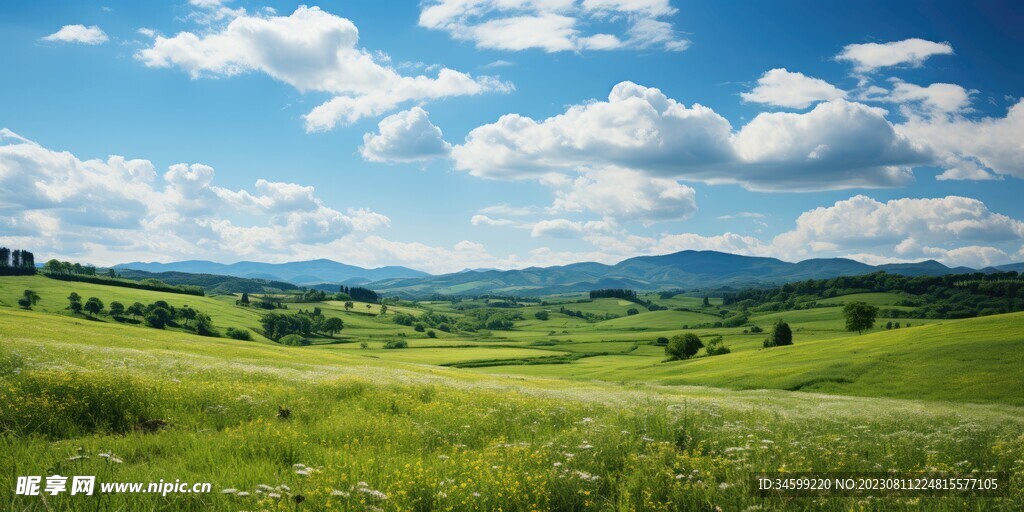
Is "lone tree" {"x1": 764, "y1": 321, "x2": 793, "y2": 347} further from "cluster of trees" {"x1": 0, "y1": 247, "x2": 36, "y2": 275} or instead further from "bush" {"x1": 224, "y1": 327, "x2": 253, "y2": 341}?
"cluster of trees" {"x1": 0, "y1": 247, "x2": 36, "y2": 275}

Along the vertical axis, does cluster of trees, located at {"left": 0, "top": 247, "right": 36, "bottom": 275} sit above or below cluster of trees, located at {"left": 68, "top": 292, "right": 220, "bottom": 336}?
above

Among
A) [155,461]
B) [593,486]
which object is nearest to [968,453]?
[593,486]

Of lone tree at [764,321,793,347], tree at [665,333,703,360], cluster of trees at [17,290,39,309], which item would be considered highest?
cluster of trees at [17,290,39,309]

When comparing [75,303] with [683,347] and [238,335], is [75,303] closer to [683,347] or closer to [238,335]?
[238,335]

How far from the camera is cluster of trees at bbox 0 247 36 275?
172 meters

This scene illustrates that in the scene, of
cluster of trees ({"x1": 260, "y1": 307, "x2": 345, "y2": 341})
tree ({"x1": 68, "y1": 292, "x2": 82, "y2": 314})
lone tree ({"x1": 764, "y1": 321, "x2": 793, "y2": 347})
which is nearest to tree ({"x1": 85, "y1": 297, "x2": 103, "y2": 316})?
tree ({"x1": 68, "y1": 292, "x2": 82, "y2": 314})

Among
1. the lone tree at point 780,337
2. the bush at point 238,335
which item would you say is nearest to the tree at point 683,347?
the lone tree at point 780,337

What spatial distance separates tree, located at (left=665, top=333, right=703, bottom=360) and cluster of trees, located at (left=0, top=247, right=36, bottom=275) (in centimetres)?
20747

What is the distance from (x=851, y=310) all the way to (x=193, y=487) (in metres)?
126

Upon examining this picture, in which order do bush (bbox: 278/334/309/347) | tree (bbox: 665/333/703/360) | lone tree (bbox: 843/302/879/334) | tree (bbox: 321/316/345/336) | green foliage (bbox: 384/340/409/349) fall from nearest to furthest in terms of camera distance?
lone tree (bbox: 843/302/879/334)
tree (bbox: 665/333/703/360)
green foliage (bbox: 384/340/409/349)
bush (bbox: 278/334/309/347)
tree (bbox: 321/316/345/336)

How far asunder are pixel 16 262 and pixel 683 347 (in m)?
232

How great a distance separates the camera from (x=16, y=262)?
187875mm

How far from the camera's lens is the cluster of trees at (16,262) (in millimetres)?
171775

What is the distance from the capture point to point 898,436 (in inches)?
534
